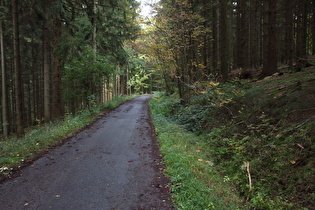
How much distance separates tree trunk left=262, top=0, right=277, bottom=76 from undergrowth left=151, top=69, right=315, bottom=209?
95.5 inches

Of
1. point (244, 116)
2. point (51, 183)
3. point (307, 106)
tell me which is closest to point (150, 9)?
point (244, 116)

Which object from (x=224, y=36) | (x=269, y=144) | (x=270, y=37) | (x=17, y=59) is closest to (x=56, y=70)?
(x=17, y=59)

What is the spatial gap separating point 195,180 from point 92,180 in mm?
2256

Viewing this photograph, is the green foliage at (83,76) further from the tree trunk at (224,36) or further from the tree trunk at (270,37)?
the tree trunk at (270,37)

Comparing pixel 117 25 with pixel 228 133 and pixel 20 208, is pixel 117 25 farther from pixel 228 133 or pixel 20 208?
pixel 20 208

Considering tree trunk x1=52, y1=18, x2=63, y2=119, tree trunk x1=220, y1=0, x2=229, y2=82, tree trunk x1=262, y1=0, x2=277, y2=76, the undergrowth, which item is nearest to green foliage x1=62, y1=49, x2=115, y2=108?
tree trunk x1=52, y1=18, x2=63, y2=119

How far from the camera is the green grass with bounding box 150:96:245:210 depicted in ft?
10.8

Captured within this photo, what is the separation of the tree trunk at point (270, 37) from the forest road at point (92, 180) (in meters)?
6.95

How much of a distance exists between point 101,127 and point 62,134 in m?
1.99

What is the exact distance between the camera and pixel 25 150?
19.5 ft

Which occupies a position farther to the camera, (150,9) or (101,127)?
(150,9)

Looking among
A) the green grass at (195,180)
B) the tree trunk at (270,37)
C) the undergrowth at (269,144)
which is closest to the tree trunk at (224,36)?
the tree trunk at (270,37)

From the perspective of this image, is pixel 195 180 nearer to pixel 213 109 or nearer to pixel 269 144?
pixel 269 144

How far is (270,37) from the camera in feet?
29.2
